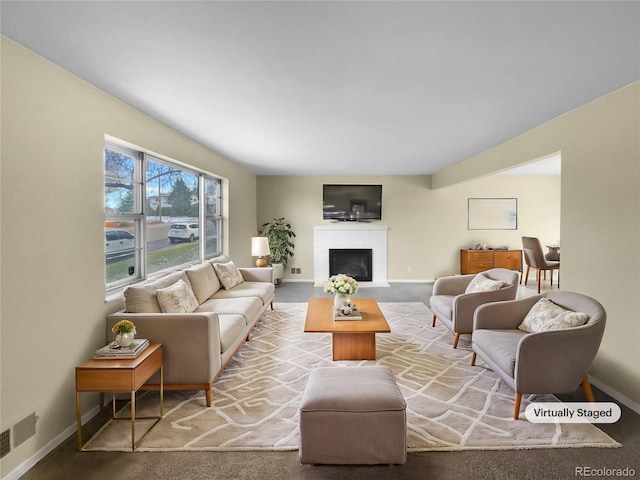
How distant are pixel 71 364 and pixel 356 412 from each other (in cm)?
202

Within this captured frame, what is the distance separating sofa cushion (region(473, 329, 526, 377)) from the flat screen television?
16.5ft

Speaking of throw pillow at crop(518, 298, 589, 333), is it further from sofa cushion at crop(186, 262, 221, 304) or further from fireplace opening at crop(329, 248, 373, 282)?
fireplace opening at crop(329, 248, 373, 282)

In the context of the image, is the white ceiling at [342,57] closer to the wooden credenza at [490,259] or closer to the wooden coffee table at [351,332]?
the wooden coffee table at [351,332]

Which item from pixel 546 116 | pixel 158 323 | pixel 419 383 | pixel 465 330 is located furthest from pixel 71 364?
pixel 546 116

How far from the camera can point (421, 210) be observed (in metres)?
8.23

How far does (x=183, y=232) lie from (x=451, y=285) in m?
3.77

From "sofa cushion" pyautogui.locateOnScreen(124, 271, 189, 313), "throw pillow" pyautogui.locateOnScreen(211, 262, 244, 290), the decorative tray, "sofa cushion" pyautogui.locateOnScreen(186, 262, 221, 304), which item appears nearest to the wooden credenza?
the decorative tray

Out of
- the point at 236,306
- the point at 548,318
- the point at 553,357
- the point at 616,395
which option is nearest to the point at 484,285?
the point at 548,318

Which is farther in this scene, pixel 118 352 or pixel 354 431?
pixel 118 352

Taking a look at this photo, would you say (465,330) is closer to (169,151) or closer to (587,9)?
(587,9)

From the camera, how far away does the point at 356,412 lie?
2.05 meters

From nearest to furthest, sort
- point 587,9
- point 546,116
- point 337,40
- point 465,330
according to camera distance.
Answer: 1. point 587,9
2. point 337,40
3. point 546,116
4. point 465,330

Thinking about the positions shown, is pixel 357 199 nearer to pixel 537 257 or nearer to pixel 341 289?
→ pixel 537 257

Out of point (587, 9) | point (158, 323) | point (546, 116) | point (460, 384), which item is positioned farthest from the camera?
point (546, 116)
